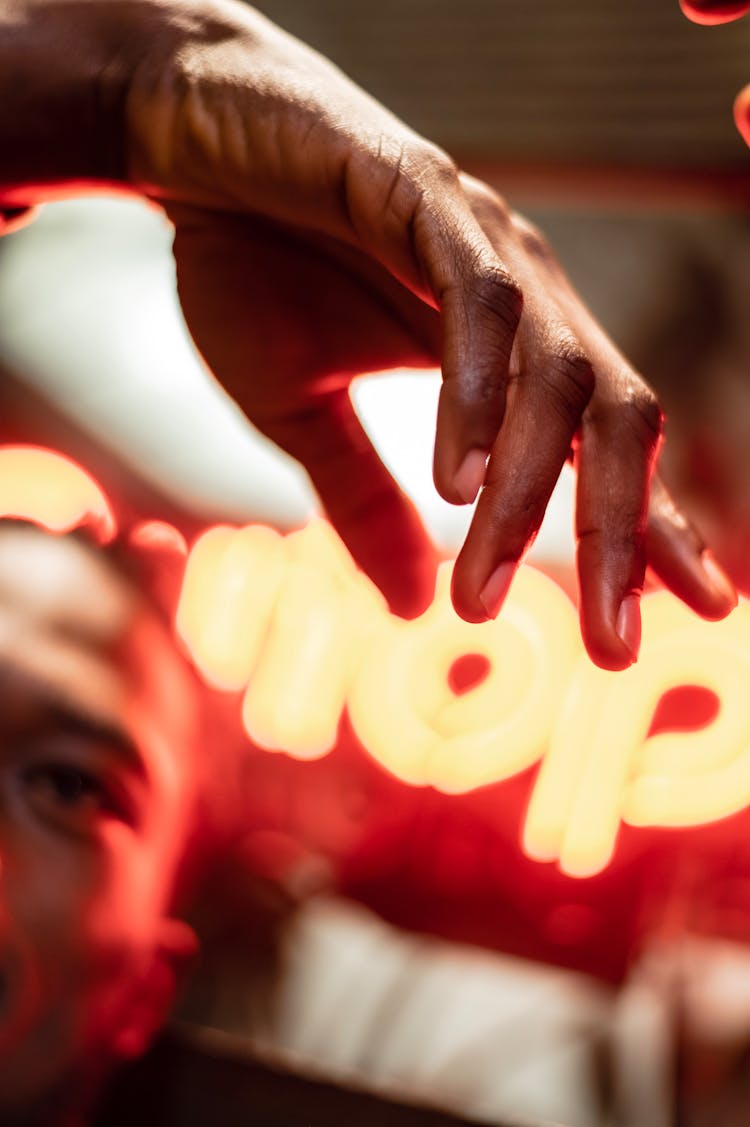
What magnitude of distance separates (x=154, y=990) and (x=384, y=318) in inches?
72.9

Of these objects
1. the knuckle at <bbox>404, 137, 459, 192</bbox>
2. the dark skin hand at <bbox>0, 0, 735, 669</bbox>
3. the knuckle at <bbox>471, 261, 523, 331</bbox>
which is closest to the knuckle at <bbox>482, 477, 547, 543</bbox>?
the dark skin hand at <bbox>0, 0, 735, 669</bbox>

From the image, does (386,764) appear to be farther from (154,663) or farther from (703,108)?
(703,108)

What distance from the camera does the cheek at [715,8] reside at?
86 cm

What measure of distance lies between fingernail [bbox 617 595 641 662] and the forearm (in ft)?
2.48

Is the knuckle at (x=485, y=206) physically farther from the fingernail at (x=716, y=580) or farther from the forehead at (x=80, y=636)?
the forehead at (x=80, y=636)

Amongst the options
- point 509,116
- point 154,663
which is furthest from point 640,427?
point 509,116

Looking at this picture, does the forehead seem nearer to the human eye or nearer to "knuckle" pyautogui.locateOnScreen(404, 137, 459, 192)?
the human eye

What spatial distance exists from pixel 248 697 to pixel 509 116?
2.13 meters

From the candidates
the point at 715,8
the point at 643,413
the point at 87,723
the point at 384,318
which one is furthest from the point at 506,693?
the point at 715,8

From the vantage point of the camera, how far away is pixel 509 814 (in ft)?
10.6

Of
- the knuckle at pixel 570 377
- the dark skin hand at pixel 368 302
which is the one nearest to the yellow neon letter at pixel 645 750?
the dark skin hand at pixel 368 302

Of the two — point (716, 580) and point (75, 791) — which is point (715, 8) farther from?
point (75, 791)

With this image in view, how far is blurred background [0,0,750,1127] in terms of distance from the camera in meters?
2.78

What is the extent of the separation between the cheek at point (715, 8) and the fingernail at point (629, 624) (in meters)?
0.56
